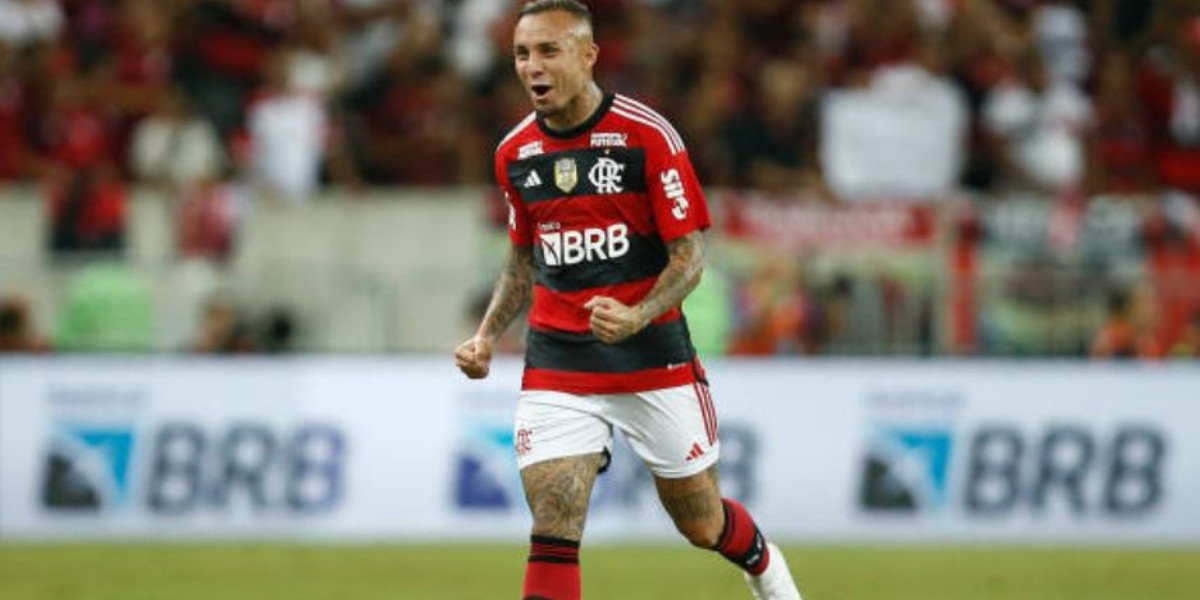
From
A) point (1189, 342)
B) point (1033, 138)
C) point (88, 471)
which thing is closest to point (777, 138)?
point (1033, 138)

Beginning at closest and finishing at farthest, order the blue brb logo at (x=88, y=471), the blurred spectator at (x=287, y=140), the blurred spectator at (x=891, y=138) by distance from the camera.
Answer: the blue brb logo at (x=88, y=471) < the blurred spectator at (x=891, y=138) < the blurred spectator at (x=287, y=140)

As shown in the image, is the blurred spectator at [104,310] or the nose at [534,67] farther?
the blurred spectator at [104,310]

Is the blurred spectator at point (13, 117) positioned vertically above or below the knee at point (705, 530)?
above

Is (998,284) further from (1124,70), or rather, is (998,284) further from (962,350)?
(1124,70)

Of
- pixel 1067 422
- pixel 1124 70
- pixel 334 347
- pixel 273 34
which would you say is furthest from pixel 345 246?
pixel 1124 70

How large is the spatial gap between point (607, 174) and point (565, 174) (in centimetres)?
16

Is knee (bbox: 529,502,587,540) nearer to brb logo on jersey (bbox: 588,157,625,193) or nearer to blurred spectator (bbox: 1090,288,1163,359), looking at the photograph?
brb logo on jersey (bbox: 588,157,625,193)

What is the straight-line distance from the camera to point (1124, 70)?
2197cm

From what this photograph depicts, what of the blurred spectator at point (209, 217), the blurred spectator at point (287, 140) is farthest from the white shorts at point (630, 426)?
the blurred spectator at point (287, 140)

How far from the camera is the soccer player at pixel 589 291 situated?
8.61m

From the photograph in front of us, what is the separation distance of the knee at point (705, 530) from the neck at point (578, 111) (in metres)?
1.63

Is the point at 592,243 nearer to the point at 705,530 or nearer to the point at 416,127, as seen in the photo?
the point at 705,530

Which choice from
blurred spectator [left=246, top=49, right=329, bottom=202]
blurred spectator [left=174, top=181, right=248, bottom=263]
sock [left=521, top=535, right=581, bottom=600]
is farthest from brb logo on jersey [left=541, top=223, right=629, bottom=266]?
blurred spectator [left=246, top=49, right=329, bottom=202]

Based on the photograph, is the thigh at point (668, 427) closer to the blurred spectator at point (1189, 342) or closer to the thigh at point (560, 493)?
the thigh at point (560, 493)
